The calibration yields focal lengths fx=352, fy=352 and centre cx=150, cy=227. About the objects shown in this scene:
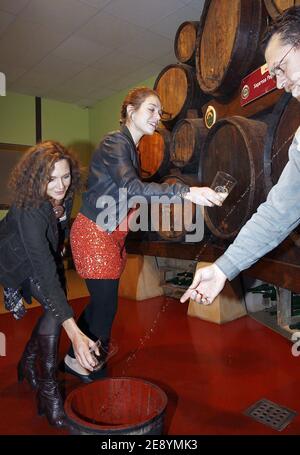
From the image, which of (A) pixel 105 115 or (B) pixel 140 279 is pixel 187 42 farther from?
(A) pixel 105 115

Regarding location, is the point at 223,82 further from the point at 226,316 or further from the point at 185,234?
the point at 226,316

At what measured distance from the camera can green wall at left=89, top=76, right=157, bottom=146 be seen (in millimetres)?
6360

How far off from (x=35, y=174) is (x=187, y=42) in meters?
2.01

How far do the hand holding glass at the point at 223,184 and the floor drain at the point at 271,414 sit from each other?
1.10 m

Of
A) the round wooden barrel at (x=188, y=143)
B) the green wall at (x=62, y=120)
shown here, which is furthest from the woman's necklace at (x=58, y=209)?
the green wall at (x=62, y=120)

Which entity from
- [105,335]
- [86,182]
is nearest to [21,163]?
[86,182]

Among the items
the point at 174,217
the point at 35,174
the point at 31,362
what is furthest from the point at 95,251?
the point at 174,217

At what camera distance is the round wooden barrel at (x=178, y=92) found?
118 inches

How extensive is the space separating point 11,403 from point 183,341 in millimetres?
1326

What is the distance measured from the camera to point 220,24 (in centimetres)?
238

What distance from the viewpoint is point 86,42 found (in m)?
4.50

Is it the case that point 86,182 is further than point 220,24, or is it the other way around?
point 220,24
